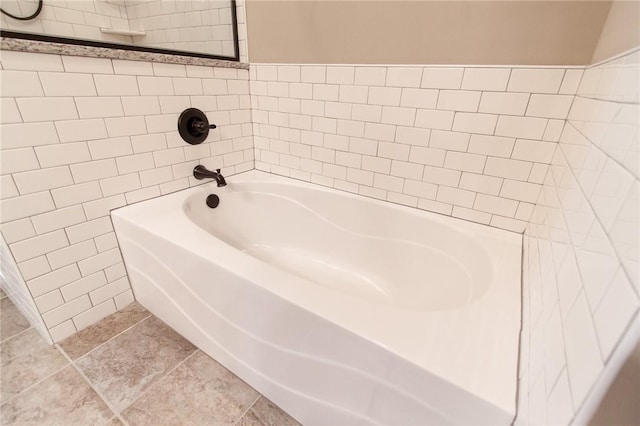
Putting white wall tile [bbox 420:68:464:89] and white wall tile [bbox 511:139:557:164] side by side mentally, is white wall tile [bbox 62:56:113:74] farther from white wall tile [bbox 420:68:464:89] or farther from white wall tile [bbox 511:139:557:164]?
white wall tile [bbox 511:139:557:164]

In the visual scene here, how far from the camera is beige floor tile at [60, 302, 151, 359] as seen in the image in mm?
1251

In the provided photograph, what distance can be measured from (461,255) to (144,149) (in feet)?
4.85

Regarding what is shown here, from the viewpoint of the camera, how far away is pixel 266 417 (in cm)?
102

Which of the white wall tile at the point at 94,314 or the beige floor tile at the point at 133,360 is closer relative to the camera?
the beige floor tile at the point at 133,360

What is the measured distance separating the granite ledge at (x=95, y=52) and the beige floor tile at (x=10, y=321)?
46.2 inches

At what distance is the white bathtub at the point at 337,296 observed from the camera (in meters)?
0.68

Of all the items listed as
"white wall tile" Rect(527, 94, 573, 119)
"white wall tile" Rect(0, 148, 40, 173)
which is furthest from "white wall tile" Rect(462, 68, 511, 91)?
"white wall tile" Rect(0, 148, 40, 173)

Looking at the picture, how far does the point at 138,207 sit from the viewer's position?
1367 millimetres

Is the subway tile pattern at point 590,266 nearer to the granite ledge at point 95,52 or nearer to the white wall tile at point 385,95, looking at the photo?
the white wall tile at point 385,95

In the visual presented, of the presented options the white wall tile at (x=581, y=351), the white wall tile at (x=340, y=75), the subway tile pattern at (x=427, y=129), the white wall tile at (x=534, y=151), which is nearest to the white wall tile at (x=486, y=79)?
the subway tile pattern at (x=427, y=129)

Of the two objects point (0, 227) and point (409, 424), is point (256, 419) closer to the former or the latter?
point (409, 424)

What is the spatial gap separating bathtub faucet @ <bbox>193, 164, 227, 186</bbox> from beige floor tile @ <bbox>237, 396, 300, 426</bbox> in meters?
1.04

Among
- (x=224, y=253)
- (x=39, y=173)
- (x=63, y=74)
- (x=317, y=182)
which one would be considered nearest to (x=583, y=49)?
(x=317, y=182)

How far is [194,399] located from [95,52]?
1.32 m
